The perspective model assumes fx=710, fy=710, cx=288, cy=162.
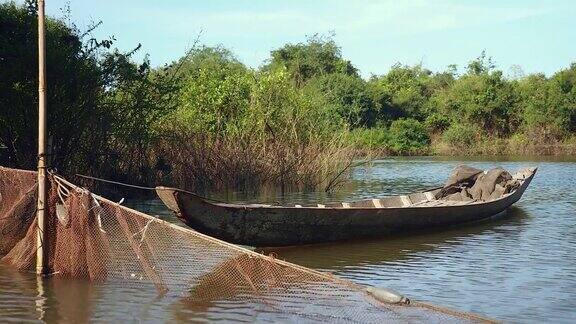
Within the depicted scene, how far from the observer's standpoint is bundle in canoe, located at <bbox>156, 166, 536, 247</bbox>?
8.35 m

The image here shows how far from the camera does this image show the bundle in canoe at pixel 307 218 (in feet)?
27.4

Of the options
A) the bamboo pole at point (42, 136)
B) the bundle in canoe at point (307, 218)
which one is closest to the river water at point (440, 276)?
the bundle in canoe at point (307, 218)

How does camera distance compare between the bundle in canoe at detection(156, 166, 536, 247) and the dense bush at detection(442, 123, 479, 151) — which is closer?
the bundle in canoe at detection(156, 166, 536, 247)

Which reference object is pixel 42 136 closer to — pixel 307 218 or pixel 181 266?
pixel 181 266

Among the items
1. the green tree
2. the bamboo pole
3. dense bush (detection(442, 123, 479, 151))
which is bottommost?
the bamboo pole

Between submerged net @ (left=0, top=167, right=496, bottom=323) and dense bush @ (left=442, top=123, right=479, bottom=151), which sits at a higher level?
dense bush @ (left=442, top=123, right=479, bottom=151)

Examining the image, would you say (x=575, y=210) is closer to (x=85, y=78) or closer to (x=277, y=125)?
(x=277, y=125)

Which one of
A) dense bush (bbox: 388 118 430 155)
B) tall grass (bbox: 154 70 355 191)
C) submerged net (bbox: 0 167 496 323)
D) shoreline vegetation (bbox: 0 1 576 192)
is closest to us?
submerged net (bbox: 0 167 496 323)

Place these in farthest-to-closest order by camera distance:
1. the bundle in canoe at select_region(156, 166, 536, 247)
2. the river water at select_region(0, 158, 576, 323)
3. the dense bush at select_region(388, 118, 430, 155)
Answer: the dense bush at select_region(388, 118, 430, 155), the bundle in canoe at select_region(156, 166, 536, 247), the river water at select_region(0, 158, 576, 323)

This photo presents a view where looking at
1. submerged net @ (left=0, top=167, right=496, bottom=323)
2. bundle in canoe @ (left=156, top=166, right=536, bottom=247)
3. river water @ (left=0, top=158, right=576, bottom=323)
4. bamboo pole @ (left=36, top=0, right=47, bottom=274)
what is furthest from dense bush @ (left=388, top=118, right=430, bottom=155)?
bamboo pole @ (left=36, top=0, right=47, bottom=274)

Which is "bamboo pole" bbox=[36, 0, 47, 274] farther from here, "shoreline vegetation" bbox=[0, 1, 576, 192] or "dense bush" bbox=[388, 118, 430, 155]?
"dense bush" bbox=[388, 118, 430, 155]

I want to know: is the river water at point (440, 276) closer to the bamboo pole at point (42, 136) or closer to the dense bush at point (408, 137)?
the bamboo pole at point (42, 136)

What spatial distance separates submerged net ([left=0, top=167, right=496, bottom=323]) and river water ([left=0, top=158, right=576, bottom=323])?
0.20 m

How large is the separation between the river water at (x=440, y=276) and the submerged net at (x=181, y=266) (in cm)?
20
